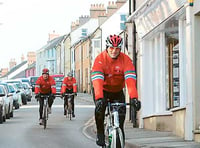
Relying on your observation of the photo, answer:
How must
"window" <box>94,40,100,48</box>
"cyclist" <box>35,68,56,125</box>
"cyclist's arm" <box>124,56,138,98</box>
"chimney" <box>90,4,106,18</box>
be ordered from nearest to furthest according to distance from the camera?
"cyclist's arm" <box>124,56,138,98</box> < "cyclist" <box>35,68,56,125</box> < "window" <box>94,40,100,48</box> < "chimney" <box>90,4,106,18</box>

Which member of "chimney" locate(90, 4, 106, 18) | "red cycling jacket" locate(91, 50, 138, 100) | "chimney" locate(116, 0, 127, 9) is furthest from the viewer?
"chimney" locate(90, 4, 106, 18)

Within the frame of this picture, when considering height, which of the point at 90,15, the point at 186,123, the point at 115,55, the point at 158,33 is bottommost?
the point at 186,123

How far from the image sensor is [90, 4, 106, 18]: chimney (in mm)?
71125

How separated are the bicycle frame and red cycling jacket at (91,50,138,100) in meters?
0.35

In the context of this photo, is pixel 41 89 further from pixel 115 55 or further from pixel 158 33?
pixel 115 55

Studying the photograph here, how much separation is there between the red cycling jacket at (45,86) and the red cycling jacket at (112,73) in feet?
32.1

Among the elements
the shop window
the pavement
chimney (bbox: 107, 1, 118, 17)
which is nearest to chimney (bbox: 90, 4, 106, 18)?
chimney (bbox: 107, 1, 118, 17)

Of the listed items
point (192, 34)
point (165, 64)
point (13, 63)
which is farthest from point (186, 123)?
point (13, 63)

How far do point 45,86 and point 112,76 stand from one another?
1006cm

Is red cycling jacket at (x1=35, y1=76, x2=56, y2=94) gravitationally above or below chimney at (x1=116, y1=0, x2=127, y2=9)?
below

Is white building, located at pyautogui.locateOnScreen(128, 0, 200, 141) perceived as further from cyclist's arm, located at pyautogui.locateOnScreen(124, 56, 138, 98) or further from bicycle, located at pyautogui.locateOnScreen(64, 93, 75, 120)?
cyclist's arm, located at pyautogui.locateOnScreen(124, 56, 138, 98)

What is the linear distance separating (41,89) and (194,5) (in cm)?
731

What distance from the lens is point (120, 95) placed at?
30.1 ft

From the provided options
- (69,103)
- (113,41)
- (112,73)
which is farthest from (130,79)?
(69,103)
